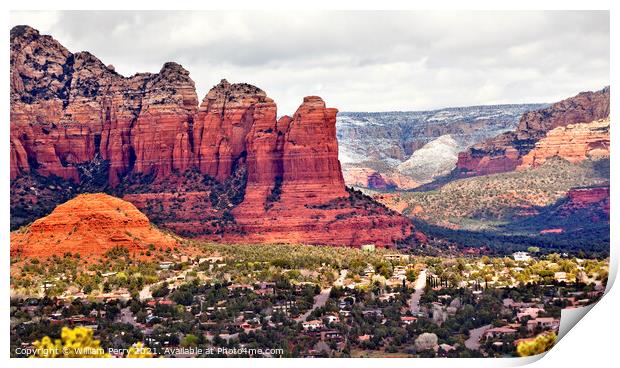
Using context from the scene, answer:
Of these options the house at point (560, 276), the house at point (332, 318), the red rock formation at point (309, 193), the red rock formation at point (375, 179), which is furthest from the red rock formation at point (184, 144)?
the red rock formation at point (375, 179)

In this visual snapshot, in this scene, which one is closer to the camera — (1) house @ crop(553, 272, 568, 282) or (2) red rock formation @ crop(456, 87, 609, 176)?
(1) house @ crop(553, 272, 568, 282)

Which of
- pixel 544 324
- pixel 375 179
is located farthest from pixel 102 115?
pixel 375 179

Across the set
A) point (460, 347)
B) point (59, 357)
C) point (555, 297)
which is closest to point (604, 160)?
point (555, 297)

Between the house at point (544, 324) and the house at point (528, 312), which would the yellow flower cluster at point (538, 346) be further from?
the house at point (528, 312)

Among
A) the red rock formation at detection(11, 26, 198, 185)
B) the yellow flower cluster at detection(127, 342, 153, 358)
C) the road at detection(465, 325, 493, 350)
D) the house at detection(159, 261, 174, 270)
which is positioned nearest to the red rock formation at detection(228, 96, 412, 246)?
the red rock formation at detection(11, 26, 198, 185)

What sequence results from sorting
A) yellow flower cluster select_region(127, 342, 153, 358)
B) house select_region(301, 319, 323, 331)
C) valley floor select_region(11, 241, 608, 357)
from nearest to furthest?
yellow flower cluster select_region(127, 342, 153, 358) → valley floor select_region(11, 241, 608, 357) → house select_region(301, 319, 323, 331)

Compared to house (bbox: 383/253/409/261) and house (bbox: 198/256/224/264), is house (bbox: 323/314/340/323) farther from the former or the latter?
house (bbox: 383/253/409/261)
